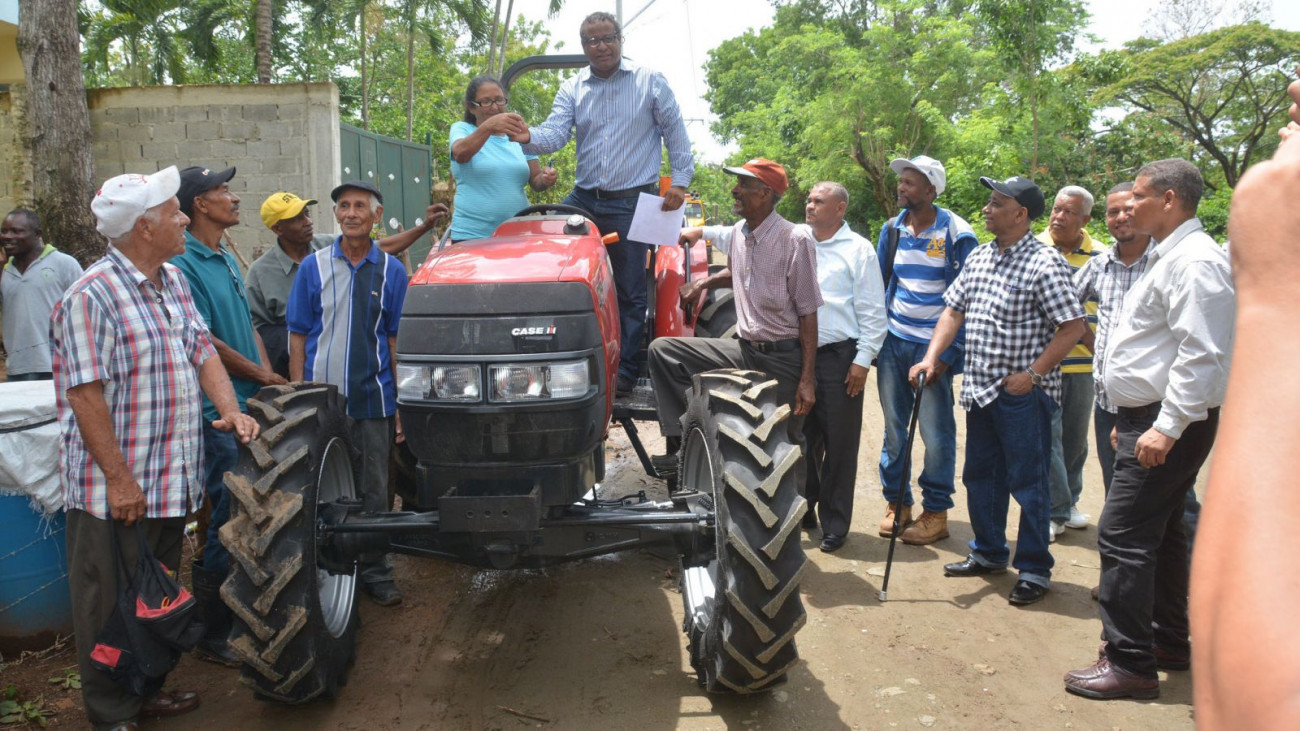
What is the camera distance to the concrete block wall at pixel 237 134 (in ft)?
35.4

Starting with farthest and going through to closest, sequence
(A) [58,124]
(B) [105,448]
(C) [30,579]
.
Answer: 1. (A) [58,124]
2. (C) [30,579]
3. (B) [105,448]

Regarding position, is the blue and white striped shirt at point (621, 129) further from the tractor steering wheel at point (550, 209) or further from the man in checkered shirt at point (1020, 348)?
the man in checkered shirt at point (1020, 348)

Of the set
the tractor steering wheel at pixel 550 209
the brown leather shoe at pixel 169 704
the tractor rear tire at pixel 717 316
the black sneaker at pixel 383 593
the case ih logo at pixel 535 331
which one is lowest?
the black sneaker at pixel 383 593

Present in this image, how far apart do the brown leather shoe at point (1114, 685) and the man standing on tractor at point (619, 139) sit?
2562mm

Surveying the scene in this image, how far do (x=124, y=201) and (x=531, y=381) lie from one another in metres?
1.59

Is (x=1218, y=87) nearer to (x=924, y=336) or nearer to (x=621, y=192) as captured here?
(x=924, y=336)

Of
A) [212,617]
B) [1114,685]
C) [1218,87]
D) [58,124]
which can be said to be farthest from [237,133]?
[1218,87]

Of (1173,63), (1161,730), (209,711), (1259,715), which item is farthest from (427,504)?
(1173,63)

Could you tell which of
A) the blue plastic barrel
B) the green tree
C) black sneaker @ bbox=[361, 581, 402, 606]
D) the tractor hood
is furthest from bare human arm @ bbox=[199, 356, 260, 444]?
the green tree

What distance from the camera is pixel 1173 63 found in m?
22.5

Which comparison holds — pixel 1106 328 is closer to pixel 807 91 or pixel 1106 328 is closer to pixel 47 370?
pixel 47 370

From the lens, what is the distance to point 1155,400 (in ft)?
12.1

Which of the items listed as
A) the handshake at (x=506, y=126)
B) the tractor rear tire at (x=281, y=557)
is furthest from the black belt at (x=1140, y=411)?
the tractor rear tire at (x=281, y=557)

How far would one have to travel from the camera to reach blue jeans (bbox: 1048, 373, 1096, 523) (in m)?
5.53
